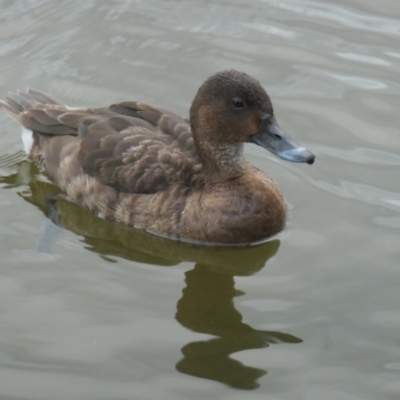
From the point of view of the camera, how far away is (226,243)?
810 centimetres

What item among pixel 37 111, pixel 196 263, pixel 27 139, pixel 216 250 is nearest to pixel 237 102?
pixel 216 250

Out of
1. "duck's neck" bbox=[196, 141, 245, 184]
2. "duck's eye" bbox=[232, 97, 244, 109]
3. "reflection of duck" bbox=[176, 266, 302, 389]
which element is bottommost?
"reflection of duck" bbox=[176, 266, 302, 389]

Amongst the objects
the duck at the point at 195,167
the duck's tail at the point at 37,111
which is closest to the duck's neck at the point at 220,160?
the duck at the point at 195,167

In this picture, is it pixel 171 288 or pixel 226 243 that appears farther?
pixel 226 243

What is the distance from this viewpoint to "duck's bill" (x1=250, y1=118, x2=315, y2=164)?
775 cm

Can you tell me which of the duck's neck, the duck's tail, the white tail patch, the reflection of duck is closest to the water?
the reflection of duck

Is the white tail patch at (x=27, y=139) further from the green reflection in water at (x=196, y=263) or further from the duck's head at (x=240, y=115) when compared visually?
the duck's head at (x=240, y=115)

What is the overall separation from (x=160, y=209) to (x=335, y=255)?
1540 millimetres

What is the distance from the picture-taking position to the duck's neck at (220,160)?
26.7 ft

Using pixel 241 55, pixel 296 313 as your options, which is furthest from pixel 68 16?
pixel 296 313

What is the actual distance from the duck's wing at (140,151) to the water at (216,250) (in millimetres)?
484

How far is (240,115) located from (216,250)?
1171 mm

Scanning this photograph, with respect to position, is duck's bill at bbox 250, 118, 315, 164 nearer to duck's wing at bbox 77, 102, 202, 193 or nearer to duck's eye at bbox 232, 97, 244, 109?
duck's eye at bbox 232, 97, 244, 109

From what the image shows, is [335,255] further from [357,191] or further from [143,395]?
[143,395]
